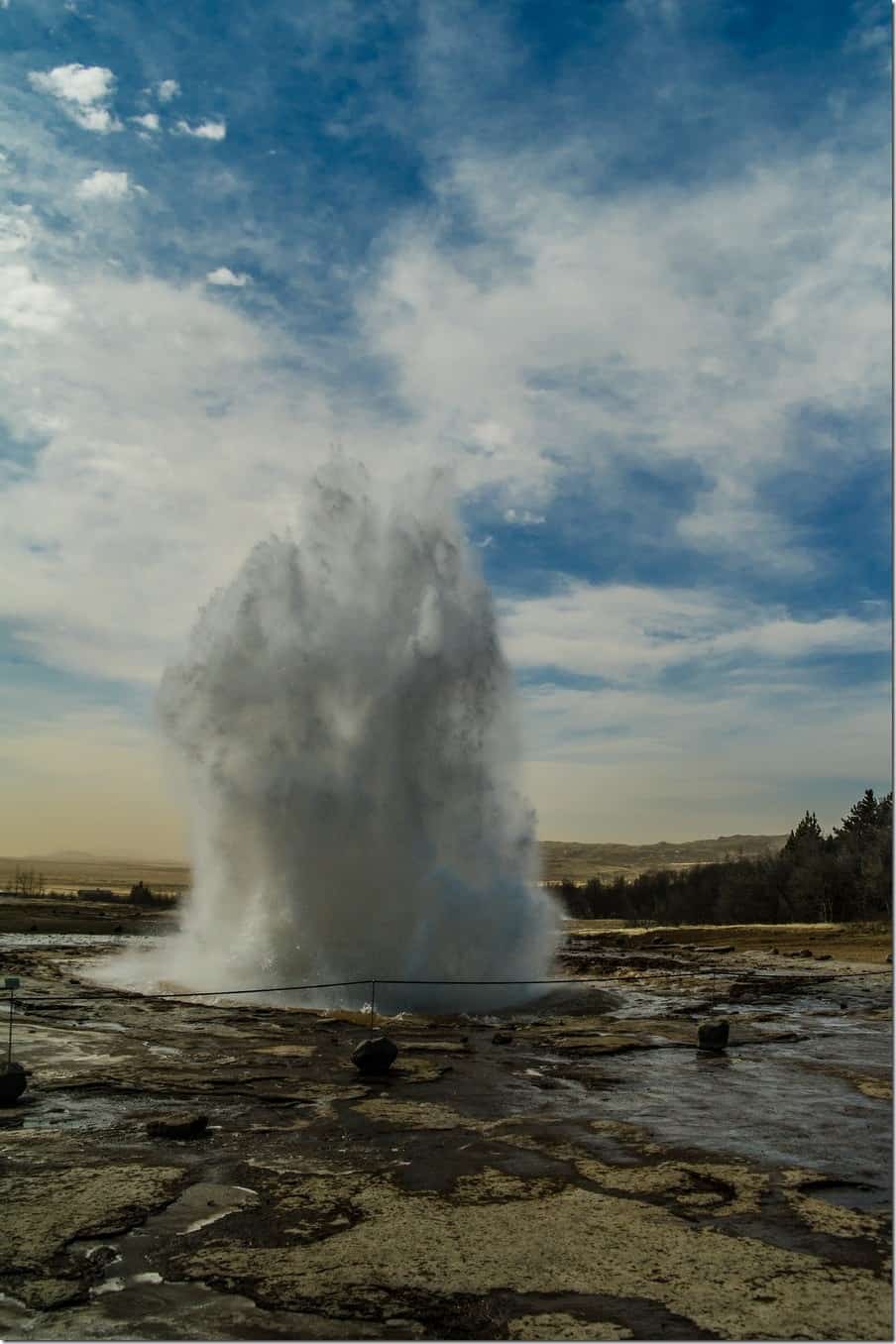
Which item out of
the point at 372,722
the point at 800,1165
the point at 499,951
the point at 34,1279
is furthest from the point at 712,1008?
the point at 34,1279

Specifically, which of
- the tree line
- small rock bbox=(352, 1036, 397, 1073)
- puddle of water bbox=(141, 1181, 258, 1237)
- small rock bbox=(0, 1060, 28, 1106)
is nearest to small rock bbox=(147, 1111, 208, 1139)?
puddle of water bbox=(141, 1181, 258, 1237)

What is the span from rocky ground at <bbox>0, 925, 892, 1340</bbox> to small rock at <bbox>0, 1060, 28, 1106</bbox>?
0.59 ft

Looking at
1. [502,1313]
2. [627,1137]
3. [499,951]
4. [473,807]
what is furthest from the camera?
[473,807]

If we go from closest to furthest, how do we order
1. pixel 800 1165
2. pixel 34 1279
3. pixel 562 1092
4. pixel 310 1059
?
pixel 34 1279 < pixel 800 1165 < pixel 562 1092 < pixel 310 1059

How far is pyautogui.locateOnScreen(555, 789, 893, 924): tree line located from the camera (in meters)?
70.7

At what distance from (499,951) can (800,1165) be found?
1840 cm

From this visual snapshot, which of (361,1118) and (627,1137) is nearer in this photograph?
(627,1137)

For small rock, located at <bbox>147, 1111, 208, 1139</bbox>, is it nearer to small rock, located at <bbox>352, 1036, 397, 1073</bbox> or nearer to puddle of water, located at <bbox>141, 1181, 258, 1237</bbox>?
puddle of water, located at <bbox>141, 1181, 258, 1237</bbox>

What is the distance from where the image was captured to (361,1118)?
1178 centimetres

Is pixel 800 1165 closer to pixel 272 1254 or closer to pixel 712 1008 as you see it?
pixel 272 1254

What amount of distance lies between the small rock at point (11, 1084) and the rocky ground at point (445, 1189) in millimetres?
179

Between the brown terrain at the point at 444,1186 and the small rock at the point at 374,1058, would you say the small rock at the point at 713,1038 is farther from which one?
the small rock at the point at 374,1058

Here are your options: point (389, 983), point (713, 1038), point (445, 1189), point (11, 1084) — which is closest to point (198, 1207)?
point (445, 1189)

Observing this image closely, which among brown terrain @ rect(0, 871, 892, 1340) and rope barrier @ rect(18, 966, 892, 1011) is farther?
rope barrier @ rect(18, 966, 892, 1011)
